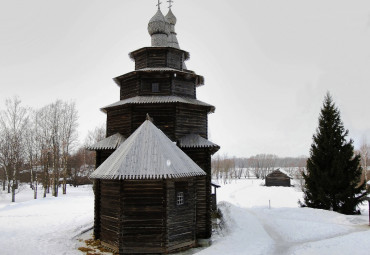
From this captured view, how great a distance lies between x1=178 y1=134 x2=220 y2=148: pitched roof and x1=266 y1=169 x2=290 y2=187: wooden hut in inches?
1777

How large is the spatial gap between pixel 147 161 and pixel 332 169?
52.5 ft

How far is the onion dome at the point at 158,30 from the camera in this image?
17734mm

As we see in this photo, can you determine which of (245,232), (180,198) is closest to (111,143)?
(180,198)

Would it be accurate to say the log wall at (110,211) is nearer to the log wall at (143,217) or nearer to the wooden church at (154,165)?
the wooden church at (154,165)

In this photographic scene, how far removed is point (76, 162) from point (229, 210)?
125ft

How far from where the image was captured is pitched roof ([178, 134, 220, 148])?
1409 centimetres

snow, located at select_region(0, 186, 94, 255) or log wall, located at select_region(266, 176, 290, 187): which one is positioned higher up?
snow, located at select_region(0, 186, 94, 255)

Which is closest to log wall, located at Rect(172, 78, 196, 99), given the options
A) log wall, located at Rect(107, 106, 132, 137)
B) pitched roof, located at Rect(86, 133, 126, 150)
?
log wall, located at Rect(107, 106, 132, 137)

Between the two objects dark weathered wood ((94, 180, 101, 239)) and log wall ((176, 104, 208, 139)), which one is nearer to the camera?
dark weathered wood ((94, 180, 101, 239))

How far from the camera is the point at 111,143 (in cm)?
1452

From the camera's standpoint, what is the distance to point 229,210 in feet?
67.9

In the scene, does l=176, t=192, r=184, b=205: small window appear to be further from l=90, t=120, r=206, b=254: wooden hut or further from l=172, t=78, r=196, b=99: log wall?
l=172, t=78, r=196, b=99: log wall

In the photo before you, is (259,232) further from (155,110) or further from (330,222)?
(155,110)

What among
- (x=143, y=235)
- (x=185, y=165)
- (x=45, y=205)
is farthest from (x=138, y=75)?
(x=45, y=205)
